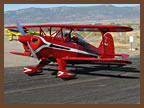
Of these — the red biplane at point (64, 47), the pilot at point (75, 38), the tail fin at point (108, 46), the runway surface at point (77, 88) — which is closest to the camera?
the runway surface at point (77, 88)

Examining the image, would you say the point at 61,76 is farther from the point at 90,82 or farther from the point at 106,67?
the point at 106,67

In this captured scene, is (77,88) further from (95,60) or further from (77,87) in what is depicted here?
(95,60)

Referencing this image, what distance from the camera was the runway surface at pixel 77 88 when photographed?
9.59 m

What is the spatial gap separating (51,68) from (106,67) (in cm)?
388

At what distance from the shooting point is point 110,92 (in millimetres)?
10781

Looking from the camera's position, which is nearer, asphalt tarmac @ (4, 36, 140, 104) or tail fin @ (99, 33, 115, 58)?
asphalt tarmac @ (4, 36, 140, 104)

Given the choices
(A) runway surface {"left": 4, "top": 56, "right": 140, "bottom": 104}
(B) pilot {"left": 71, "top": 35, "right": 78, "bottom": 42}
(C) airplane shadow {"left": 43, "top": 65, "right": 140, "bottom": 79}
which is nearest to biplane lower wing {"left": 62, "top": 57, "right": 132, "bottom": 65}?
(A) runway surface {"left": 4, "top": 56, "right": 140, "bottom": 104}

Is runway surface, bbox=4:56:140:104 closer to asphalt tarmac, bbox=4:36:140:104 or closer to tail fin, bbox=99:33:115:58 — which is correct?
asphalt tarmac, bbox=4:36:140:104

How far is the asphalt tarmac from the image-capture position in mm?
9602

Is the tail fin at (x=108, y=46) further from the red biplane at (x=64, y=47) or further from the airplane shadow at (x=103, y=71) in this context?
the airplane shadow at (x=103, y=71)

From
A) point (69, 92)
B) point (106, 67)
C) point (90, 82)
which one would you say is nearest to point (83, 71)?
point (106, 67)

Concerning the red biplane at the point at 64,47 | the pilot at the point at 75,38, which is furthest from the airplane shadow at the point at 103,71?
the pilot at the point at 75,38

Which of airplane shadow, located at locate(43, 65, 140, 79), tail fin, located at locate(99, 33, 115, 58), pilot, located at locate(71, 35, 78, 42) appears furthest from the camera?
tail fin, located at locate(99, 33, 115, 58)

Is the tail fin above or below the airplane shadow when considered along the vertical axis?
above
